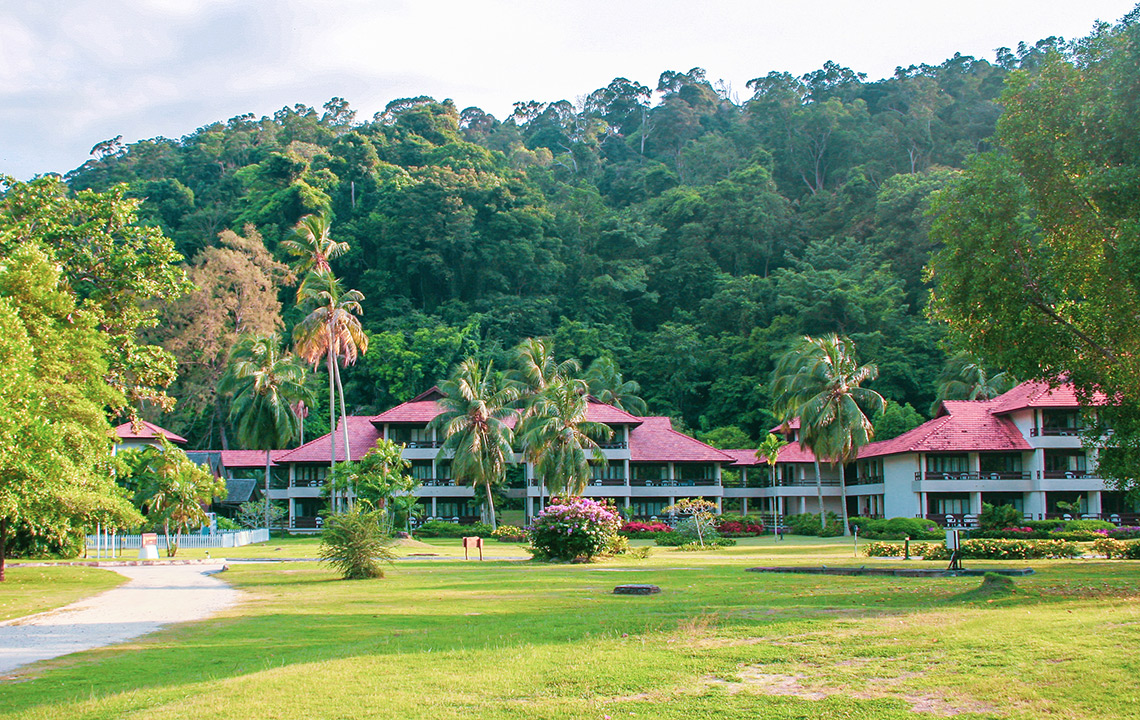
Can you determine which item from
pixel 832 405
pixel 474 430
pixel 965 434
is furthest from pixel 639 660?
pixel 965 434

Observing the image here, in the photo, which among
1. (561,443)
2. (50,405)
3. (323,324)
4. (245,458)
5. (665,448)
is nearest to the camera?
(50,405)

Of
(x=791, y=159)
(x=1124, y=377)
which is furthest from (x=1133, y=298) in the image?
(x=791, y=159)

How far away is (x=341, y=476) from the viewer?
154ft

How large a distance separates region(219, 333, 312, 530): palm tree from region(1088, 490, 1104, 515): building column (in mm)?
46551

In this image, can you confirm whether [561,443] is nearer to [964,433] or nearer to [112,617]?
[964,433]

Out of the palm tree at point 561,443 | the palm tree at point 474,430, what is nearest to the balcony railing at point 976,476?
the palm tree at point 561,443

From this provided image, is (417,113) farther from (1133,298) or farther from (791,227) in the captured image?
(1133,298)

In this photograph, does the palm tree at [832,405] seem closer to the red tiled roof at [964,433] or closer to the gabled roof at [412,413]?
the red tiled roof at [964,433]

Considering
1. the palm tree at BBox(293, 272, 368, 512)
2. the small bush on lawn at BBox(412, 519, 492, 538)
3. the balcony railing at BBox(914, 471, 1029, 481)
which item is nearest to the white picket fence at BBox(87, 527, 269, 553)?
the palm tree at BBox(293, 272, 368, 512)

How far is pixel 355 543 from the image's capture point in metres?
22.8

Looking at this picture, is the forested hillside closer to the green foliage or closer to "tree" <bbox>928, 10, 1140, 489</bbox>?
the green foliage

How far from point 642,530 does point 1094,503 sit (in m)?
25.5

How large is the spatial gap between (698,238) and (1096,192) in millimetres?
67829

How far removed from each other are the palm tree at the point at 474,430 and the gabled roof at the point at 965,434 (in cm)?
2235
